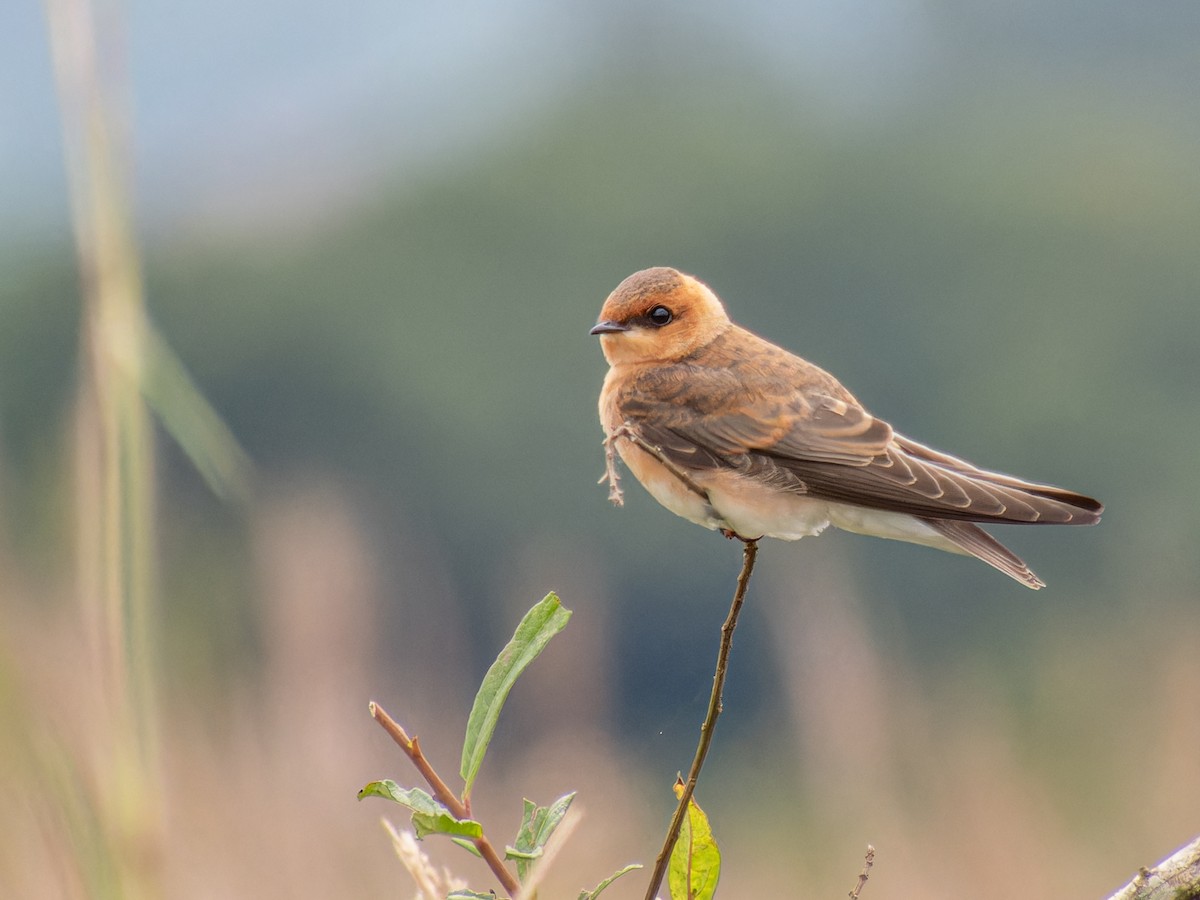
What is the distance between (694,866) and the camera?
5.06 feet

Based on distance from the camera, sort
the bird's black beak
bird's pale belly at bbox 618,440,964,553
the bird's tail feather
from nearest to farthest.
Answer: the bird's tail feather, bird's pale belly at bbox 618,440,964,553, the bird's black beak

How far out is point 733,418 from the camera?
3299 mm

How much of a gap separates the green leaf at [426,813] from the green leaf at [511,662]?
0.29 feet

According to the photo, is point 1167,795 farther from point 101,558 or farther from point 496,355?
point 496,355

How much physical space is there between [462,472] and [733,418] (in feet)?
79.0

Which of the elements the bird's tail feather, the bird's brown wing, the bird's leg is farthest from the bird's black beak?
the bird's leg

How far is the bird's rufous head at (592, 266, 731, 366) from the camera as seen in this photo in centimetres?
364

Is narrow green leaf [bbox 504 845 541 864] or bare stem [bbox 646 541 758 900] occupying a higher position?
narrow green leaf [bbox 504 845 541 864]

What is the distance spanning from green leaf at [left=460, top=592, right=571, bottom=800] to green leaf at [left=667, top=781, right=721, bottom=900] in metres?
0.23

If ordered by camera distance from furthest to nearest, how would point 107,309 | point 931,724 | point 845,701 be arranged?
point 931,724 < point 845,701 < point 107,309

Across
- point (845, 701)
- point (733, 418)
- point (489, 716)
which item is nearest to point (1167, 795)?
point (845, 701)

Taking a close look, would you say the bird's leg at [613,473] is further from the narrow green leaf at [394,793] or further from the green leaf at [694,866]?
the narrow green leaf at [394,793]

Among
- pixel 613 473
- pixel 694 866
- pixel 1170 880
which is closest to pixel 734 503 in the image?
pixel 613 473

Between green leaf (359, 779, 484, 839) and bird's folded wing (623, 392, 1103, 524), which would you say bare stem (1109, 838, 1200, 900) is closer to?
green leaf (359, 779, 484, 839)
